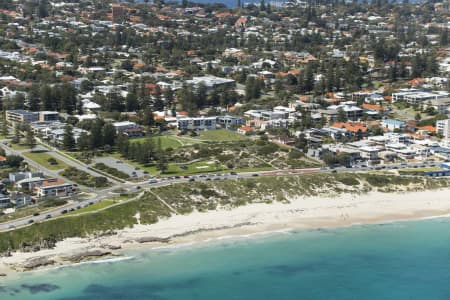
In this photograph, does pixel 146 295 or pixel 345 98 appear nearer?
pixel 146 295

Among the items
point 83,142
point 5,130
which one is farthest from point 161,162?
point 5,130

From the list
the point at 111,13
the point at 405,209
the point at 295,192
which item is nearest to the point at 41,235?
the point at 295,192

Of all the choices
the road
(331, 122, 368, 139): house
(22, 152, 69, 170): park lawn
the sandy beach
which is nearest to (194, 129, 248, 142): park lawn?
(331, 122, 368, 139): house

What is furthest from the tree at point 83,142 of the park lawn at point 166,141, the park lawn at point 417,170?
the park lawn at point 417,170

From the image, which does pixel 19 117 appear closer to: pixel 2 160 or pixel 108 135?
pixel 108 135

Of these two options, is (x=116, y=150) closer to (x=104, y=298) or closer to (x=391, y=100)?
(x=104, y=298)

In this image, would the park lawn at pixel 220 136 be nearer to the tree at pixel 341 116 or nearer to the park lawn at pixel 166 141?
the park lawn at pixel 166 141
